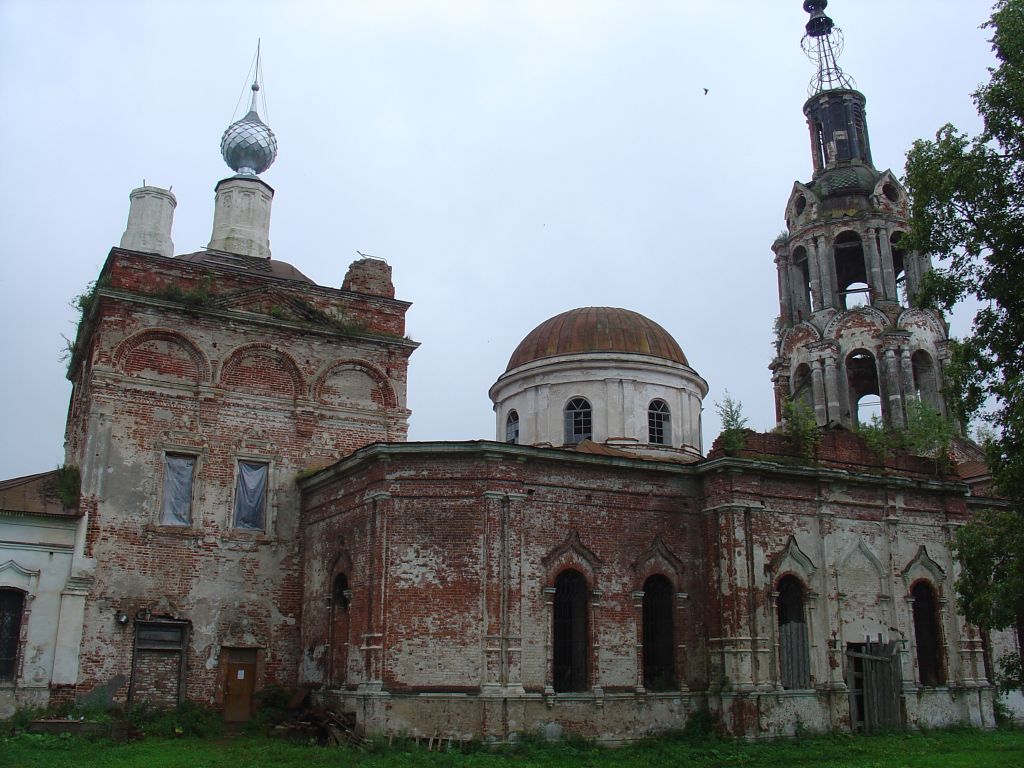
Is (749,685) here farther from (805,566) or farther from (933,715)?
(933,715)

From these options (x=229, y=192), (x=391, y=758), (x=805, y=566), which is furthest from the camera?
(x=229, y=192)

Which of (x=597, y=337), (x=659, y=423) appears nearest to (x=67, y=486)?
(x=597, y=337)

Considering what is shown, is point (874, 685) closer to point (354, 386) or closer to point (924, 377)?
point (354, 386)

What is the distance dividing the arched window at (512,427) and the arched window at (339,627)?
827 centimetres

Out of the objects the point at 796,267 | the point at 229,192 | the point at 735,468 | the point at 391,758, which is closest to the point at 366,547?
the point at 391,758

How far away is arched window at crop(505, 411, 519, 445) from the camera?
1021 inches

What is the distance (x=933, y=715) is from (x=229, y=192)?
813 inches

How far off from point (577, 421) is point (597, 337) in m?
2.35

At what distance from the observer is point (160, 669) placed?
18.6 metres

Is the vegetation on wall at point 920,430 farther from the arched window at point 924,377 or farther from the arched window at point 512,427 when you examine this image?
the arched window at point 512,427

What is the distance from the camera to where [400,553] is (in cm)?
1694

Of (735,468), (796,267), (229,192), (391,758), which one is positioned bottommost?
(391,758)

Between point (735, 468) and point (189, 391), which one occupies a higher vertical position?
point (189, 391)

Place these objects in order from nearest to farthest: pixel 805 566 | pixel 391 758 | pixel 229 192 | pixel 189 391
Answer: pixel 391 758, pixel 805 566, pixel 189 391, pixel 229 192
